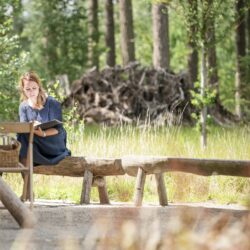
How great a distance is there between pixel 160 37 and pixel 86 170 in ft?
48.1

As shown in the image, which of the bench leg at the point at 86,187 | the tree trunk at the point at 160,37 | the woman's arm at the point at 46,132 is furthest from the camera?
the tree trunk at the point at 160,37

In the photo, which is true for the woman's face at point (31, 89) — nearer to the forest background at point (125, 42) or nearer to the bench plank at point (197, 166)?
the bench plank at point (197, 166)

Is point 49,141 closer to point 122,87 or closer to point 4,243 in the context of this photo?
point 4,243

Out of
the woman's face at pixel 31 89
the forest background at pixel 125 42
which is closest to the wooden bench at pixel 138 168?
the woman's face at pixel 31 89

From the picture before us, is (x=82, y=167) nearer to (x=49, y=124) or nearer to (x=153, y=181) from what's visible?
(x=49, y=124)

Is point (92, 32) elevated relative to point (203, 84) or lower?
elevated

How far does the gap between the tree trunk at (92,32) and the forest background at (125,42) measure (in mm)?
34

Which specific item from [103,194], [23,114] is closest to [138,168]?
[103,194]

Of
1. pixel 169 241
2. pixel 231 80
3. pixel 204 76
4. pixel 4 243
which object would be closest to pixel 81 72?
pixel 231 80

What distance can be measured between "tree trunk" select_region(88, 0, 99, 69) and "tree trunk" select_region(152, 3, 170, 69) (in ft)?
25.6

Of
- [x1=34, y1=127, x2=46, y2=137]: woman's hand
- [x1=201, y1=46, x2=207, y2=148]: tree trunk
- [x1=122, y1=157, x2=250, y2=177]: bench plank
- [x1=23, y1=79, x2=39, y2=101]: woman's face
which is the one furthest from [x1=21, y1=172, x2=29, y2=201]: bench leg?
[x1=201, y1=46, x2=207, y2=148]: tree trunk

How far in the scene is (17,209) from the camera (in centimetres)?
780

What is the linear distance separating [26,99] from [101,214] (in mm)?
1696

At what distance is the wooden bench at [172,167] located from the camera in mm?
9078
